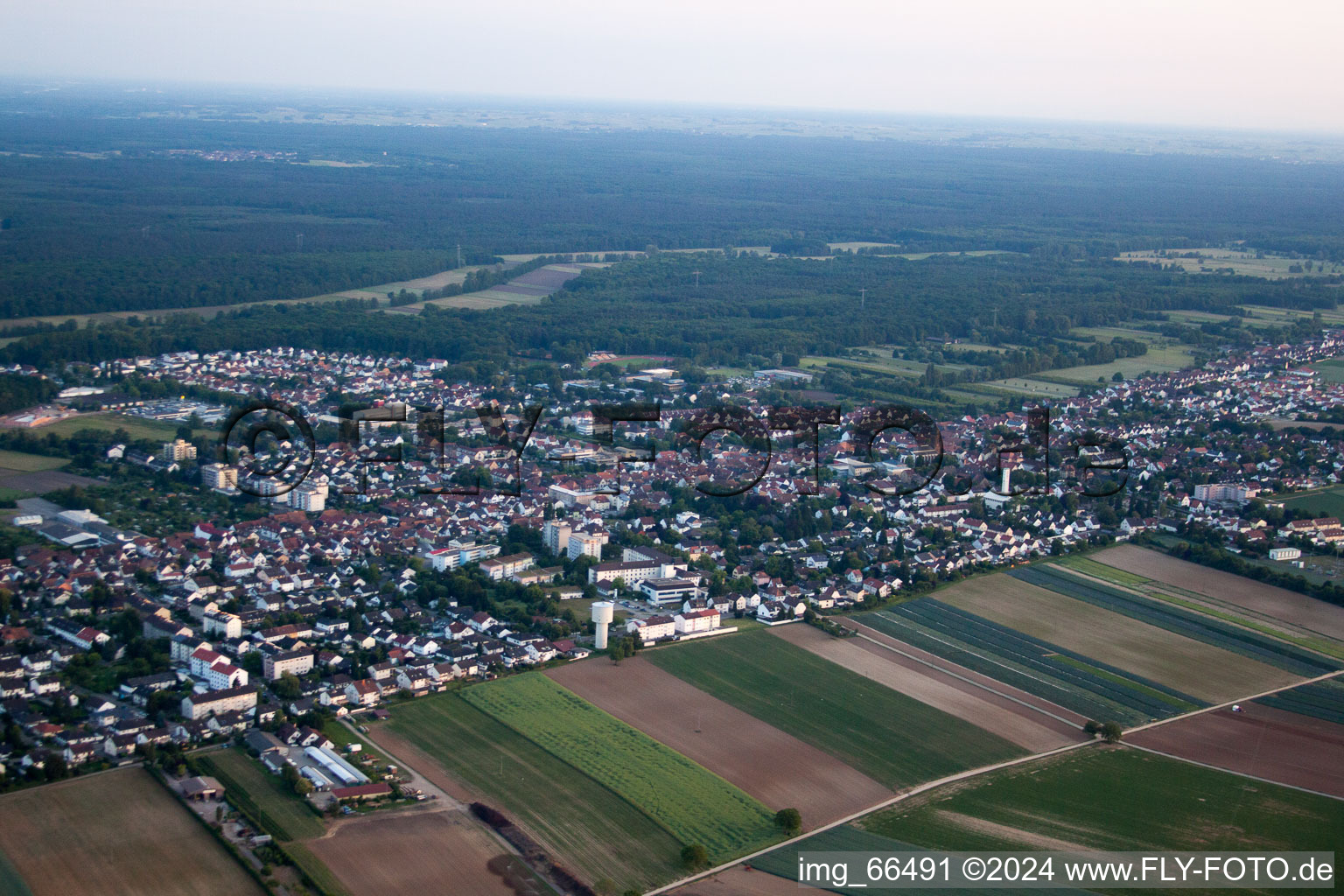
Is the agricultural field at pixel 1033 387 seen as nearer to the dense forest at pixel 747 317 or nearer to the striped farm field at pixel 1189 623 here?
the dense forest at pixel 747 317

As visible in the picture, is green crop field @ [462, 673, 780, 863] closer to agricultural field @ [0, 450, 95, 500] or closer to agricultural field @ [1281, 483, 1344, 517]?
agricultural field @ [0, 450, 95, 500]

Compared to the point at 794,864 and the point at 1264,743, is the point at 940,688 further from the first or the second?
the point at 794,864

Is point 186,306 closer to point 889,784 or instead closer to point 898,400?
point 898,400

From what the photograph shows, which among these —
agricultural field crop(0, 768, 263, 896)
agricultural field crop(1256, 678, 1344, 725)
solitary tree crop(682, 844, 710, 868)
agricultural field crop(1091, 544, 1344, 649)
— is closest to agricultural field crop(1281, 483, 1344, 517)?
agricultural field crop(1091, 544, 1344, 649)

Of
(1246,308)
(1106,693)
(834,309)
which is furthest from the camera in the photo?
(1246,308)

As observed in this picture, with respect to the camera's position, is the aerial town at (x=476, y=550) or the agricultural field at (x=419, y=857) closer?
the agricultural field at (x=419, y=857)

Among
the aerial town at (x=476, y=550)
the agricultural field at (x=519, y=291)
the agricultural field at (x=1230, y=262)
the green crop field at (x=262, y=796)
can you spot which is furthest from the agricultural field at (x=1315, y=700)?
the agricultural field at (x=1230, y=262)

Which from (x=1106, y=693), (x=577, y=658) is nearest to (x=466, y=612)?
(x=577, y=658)
